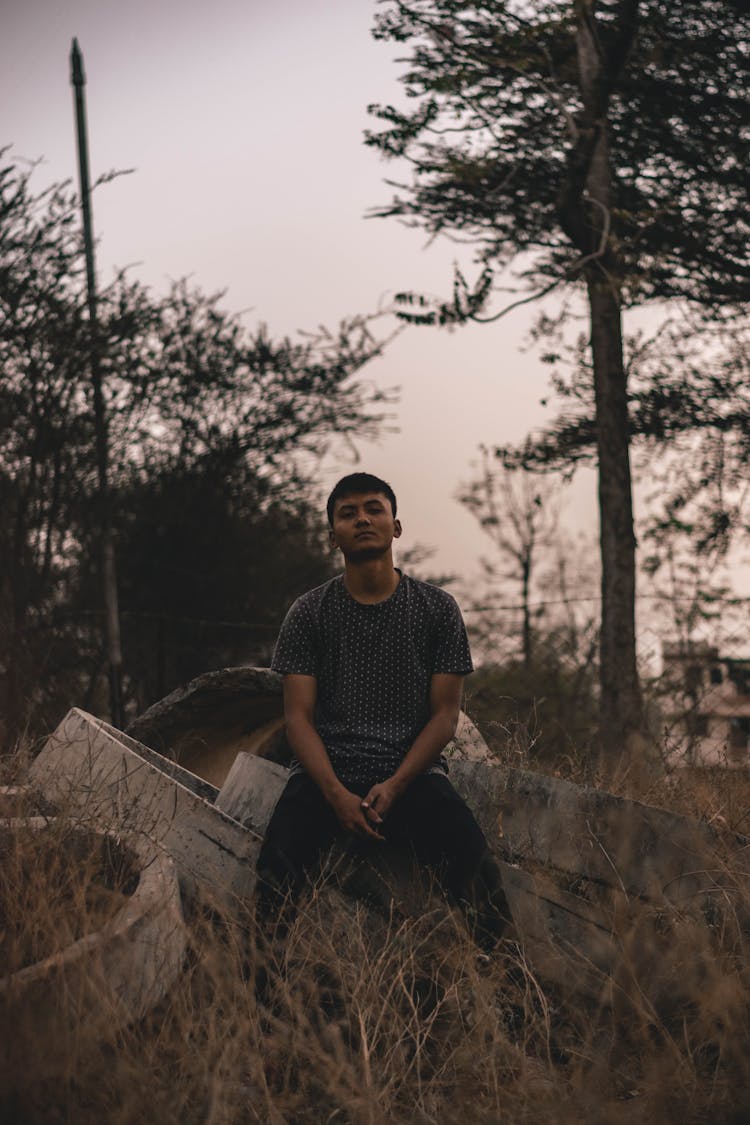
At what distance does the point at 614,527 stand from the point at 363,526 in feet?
24.0

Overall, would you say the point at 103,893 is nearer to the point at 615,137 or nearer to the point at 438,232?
the point at 438,232

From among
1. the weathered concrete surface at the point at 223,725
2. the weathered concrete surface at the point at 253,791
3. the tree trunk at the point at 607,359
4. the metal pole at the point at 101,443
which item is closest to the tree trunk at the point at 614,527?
the tree trunk at the point at 607,359

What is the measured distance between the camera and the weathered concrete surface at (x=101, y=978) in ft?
8.48

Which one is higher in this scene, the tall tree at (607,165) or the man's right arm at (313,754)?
the tall tree at (607,165)

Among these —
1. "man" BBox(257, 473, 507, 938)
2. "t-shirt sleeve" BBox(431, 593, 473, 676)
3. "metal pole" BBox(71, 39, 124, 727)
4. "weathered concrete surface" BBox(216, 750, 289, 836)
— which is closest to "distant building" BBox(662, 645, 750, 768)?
"weathered concrete surface" BBox(216, 750, 289, 836)

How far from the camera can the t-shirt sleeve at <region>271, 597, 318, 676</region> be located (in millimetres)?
4113

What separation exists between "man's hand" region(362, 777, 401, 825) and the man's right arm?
30 mm

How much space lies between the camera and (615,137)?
11.6 m

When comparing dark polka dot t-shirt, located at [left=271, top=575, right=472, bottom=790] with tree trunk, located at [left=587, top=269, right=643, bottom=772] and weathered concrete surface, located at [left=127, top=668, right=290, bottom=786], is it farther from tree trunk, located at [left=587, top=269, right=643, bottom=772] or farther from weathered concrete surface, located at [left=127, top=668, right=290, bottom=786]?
tree trunk, located at [left=587, top=269, right=643, bottom=772]

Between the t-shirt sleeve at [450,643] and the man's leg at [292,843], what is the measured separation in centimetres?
67

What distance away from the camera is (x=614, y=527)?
1102cm

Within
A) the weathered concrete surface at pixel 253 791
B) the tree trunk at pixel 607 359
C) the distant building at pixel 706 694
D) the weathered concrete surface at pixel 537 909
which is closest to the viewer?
the weathered concrete surface at pixel 537 909

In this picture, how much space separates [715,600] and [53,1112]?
1089 centimetres

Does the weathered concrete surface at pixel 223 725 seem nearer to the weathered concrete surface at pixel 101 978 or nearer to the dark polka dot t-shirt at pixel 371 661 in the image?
the dark polka dot t-shirt at pixel 371 661
